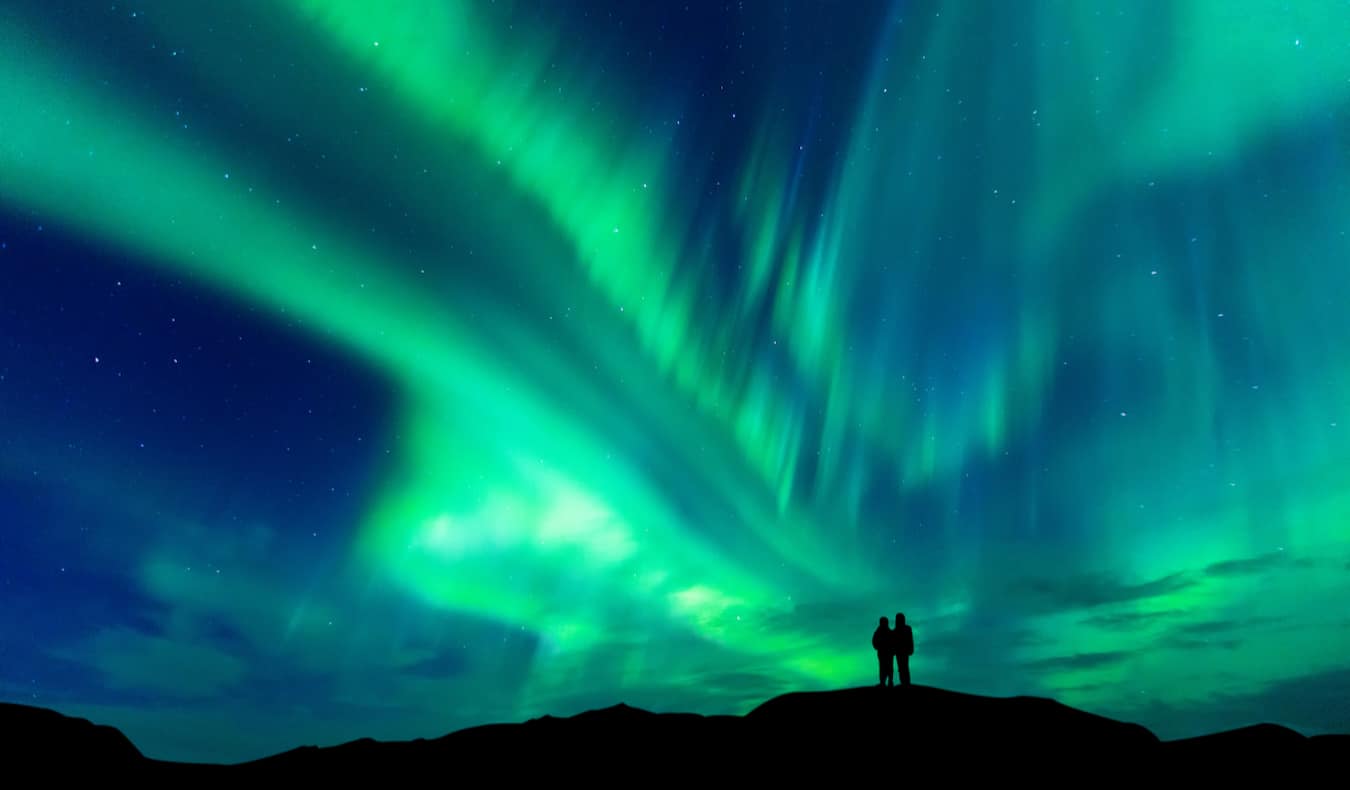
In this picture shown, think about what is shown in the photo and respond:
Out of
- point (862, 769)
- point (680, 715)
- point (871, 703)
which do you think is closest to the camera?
point (862, 769)

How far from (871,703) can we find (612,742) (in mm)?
10221

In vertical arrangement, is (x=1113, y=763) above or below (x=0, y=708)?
below

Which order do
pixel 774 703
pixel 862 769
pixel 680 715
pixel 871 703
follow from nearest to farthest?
1. pixel 862 769
2. pixel 871 703
3. pixel 774 703
4. pixel 680 715


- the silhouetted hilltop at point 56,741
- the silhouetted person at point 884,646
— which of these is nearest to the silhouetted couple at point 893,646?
the silhouetted person at point 884,646

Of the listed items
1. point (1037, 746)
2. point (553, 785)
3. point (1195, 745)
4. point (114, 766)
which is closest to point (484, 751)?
point (553, 785)

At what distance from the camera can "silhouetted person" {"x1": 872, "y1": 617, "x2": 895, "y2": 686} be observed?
83.5ft

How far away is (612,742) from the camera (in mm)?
29000

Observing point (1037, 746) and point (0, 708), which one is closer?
point (1037, 746)

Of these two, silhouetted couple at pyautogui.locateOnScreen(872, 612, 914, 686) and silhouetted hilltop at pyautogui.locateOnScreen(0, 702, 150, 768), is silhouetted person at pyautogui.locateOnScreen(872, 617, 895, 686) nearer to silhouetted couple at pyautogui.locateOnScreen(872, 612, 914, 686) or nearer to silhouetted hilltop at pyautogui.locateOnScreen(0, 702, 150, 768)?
silhouetted couple at pyautogui.locateOnScreen(872, 612, 914, 686)

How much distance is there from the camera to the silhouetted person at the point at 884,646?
25447 millimetres

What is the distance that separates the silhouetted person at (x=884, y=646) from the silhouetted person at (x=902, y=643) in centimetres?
13

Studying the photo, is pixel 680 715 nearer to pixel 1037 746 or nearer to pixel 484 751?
pixel 484 751

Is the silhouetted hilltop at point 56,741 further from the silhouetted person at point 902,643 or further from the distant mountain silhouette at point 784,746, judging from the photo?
the silhouetted person at point 902,643

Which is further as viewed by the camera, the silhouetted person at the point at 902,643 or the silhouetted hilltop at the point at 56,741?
the silhouetted hilltop at the point at 56,741
